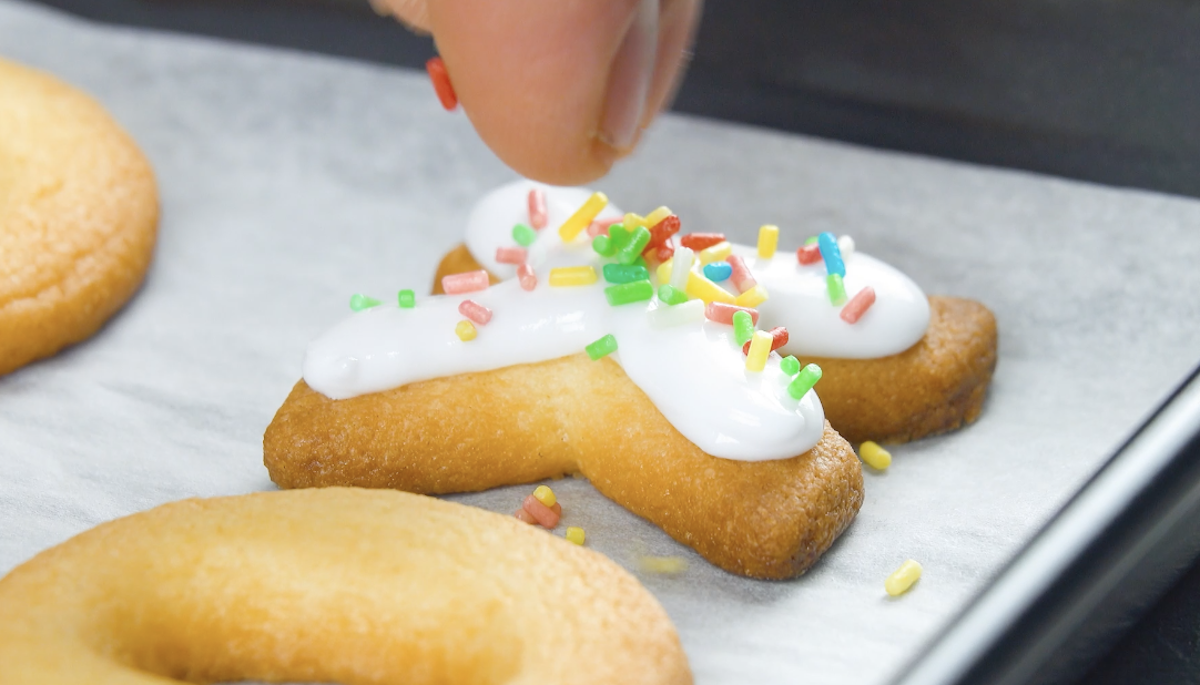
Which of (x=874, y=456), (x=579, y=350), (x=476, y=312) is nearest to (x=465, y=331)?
(x=476, y=312)

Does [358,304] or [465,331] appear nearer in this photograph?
[465,331]

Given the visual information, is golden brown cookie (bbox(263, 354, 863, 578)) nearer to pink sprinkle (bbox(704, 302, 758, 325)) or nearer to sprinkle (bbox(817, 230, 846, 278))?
pink sprinkle (bbox(704, 302, 758, 325))

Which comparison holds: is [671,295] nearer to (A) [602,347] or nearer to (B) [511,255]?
(A) [602,347]

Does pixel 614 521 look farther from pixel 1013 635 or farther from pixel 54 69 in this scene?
pixel 54 69

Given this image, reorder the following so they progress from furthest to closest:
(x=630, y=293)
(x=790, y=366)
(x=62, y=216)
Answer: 1. (x=62, y=216)
2. (x=630, y=293)
3. (x=790, y=366)

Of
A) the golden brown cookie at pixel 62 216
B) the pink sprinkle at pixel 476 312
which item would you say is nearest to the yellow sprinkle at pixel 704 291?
the pink sprinkle at pixel 476 312

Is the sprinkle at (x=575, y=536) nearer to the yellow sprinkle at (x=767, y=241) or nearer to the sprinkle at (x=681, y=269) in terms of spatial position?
the sprinkle at (x=681, y=269)
